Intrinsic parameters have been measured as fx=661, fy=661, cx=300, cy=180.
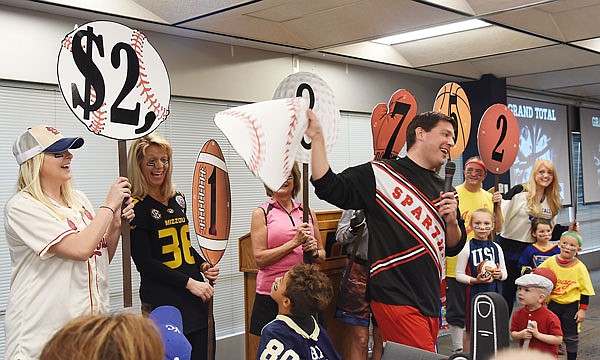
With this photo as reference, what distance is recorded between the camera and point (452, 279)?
4387 millimetres

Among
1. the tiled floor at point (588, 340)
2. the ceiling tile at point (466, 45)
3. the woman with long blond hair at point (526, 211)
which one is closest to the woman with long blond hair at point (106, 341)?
the tiled floor at point (588, 340)

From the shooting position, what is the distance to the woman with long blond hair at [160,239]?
2.76 metres

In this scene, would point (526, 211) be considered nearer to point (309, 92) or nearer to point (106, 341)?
point (309, 92)

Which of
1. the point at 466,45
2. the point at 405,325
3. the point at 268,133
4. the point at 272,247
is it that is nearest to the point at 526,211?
the point at 466,45

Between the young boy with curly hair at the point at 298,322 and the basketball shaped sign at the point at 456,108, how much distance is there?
142 centimetres

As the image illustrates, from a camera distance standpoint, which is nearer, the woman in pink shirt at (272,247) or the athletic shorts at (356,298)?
the woman in pink shirt at (272,247)

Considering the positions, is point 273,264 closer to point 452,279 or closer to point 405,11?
point 452,279

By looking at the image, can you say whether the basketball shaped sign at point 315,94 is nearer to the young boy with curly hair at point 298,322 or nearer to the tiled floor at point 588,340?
the young boy with curly hair at point 298,322

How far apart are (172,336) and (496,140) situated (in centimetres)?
278

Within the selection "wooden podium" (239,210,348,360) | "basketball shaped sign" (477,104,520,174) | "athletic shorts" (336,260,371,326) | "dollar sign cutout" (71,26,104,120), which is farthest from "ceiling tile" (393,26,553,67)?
"dollar sign cutout" (71,26,104,120)

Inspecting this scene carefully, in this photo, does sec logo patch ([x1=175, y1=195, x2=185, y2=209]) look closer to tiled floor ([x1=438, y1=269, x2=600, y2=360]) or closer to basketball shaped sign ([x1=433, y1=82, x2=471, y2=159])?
basketball shaped sign ([x1=433, y1=82, x2=471, y2=159])

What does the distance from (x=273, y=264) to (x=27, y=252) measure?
1.36 m

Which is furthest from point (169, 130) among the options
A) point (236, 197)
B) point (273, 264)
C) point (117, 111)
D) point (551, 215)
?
point (551, 215)

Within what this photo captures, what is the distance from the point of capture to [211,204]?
289 cm
